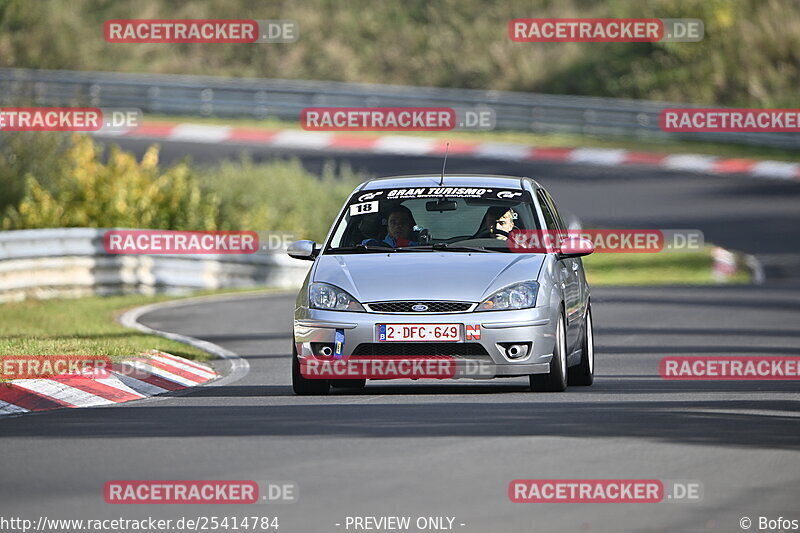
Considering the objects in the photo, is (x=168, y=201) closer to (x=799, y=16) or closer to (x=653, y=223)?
Answer: (x=653, y=223)

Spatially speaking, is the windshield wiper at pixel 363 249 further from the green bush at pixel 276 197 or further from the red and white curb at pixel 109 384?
the green bush at pixel 276 197

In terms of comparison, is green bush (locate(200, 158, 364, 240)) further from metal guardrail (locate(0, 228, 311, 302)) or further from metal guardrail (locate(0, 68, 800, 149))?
metal guardrail (locate(0, 68, 800, 149))

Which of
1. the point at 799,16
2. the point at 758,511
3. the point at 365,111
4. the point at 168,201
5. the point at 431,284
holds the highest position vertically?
the point at 799,16

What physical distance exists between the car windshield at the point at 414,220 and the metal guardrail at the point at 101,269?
9735 millimetres

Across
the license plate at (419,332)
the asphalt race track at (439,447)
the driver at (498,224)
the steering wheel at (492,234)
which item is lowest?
the asphalt race track at (439,447)

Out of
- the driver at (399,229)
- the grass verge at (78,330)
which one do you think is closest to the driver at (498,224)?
the driver at (399,229)

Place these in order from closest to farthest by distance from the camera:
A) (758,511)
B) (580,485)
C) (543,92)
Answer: (758,511), (580,485), (543,92)

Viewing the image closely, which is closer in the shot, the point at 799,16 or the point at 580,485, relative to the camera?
the point at 580,485

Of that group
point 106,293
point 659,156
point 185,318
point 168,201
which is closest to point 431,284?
point 185,318

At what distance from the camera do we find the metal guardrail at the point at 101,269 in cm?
2162

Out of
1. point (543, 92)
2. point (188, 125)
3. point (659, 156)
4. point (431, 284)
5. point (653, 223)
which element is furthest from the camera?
point (543, 92)

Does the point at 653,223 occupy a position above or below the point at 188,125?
below

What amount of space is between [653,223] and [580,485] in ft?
81.5

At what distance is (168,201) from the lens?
86.2 feet
